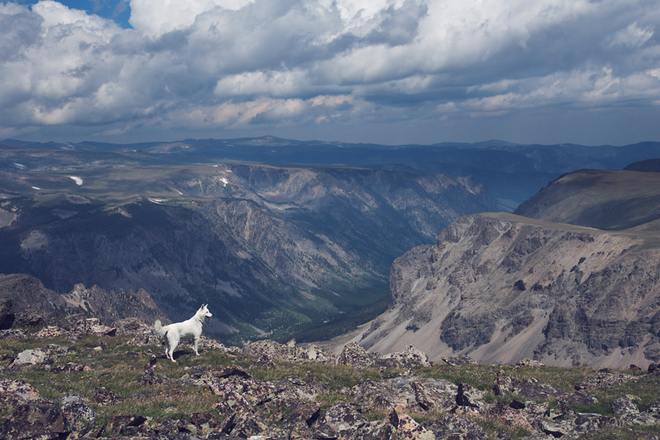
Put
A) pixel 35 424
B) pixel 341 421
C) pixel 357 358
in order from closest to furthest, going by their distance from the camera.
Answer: pixel 35 424 → pixel 341 421 → pixel 357 358

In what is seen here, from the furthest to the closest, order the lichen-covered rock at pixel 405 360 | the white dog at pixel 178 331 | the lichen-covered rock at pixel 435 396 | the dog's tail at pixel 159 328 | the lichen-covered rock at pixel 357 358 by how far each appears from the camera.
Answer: the lichen-covered rock at pixel 357 358 < the lichen-covered rock at pixel 405 360 < the white dog at pixel 178 331 < the dog's tail at pixel 159 328 < the lichen-covered rock at pixel 435 396

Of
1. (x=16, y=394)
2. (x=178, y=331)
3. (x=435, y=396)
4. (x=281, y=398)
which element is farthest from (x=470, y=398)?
(x=16, y=394)

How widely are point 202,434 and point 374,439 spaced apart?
7.15 metres

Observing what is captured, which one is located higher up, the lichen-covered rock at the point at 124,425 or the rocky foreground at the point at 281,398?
the lichen-covered rock at the point at 124,425

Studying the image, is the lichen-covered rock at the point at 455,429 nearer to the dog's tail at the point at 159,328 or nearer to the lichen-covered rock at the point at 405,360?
the lichen-covered rock at the point at 405,360

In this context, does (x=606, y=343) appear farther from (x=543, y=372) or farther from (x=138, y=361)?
(x=138, y=361)

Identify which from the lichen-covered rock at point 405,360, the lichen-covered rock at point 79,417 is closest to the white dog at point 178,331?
the lichen-covered rock at point 79,417

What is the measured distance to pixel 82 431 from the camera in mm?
18844

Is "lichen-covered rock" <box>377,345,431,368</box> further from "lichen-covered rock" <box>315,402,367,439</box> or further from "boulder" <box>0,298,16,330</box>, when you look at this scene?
"boulder" <box>0,298,16,330</box>

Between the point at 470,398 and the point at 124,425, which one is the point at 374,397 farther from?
the point at 124,425

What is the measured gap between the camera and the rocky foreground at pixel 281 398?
20.0 metres

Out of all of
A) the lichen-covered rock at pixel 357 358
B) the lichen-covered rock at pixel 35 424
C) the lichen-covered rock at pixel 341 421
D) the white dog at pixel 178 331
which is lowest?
the lichen-covered rock at pixel 357 358

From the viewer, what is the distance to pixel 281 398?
2523cm

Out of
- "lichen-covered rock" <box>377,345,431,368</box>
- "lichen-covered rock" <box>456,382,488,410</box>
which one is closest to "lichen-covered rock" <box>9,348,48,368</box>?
"lichen-covered rock" <box>377,345,431,368</box>
